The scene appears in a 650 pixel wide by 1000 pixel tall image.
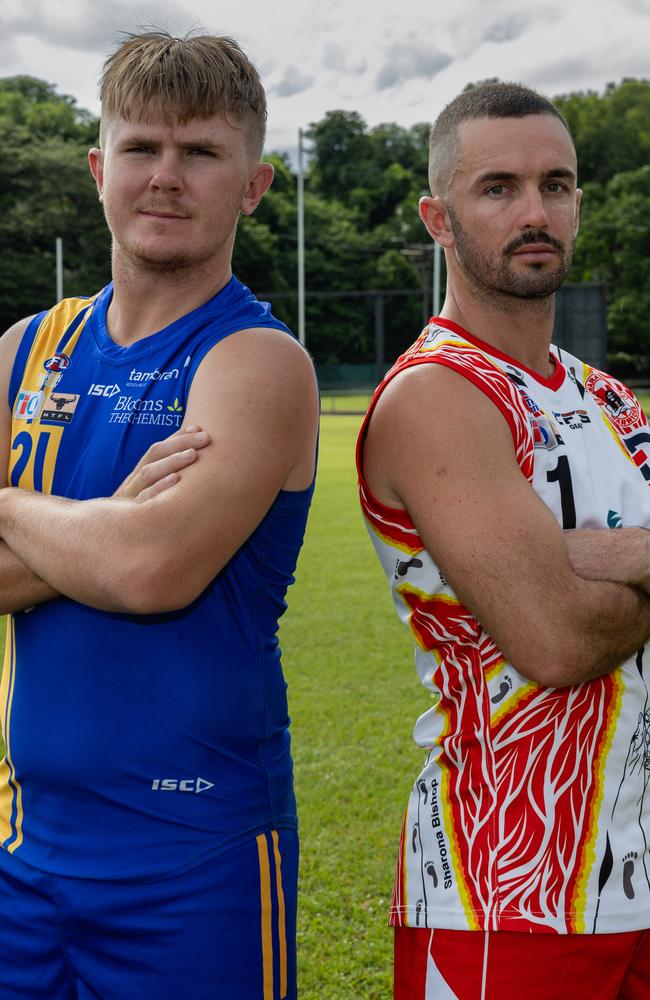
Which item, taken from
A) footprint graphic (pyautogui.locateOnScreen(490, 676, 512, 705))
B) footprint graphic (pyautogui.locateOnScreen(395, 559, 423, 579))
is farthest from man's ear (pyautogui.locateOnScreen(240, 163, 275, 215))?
footprint graphic (pyautogui.locateOnScreen(490, 676, 512, 705))

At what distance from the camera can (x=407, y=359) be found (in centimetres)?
203

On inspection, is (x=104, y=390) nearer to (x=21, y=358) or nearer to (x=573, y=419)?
(x=21, y=358)

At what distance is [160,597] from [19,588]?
32 centimetres

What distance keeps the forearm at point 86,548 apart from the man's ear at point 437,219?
0.87 m

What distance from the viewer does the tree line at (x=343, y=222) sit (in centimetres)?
5294

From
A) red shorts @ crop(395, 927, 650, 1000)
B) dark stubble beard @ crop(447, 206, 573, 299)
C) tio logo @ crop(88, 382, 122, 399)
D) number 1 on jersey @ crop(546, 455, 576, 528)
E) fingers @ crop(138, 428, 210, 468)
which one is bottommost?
red shorts @ crop(395, 927, 650, 1000)

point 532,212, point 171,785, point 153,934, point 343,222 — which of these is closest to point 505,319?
point 532,212

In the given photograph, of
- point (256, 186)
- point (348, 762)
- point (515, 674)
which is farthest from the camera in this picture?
point (348, 762)

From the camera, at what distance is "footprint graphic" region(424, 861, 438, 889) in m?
1.90

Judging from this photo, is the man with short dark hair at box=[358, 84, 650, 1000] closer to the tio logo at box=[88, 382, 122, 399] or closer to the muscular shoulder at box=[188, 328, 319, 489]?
the muscular shoulder at box=[188, 328, 319, 489]

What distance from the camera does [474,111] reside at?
7.22 ft

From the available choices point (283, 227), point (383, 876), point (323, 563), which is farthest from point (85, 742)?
point (283, 227)

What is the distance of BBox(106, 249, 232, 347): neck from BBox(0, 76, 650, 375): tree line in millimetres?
48910

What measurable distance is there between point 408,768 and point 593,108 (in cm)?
6939
